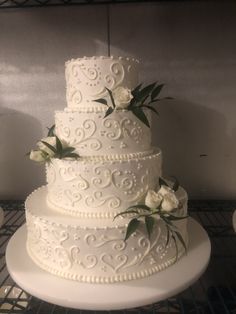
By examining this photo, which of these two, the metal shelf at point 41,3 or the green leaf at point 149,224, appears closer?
the green leaf at point 149,224

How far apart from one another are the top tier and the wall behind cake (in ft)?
1.30

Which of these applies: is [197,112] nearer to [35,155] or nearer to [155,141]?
[155,141]

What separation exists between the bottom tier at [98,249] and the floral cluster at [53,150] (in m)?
0.16

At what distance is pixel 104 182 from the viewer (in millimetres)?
756

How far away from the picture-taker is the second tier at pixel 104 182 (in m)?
0.75

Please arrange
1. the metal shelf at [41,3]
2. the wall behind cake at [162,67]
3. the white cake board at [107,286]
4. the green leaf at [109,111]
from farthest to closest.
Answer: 1. the wall behind cake at [162,67]
2. the metal shelf at [41,3]
3. the green leaf at [109,111]
4. the white cake board at [107,286]

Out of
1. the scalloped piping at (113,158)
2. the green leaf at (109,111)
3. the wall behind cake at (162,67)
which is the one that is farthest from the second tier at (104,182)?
the wall behind cake at (162,67)

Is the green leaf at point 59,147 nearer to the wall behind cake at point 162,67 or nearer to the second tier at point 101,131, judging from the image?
the second tier at point 101,131

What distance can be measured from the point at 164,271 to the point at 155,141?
23.4 inches

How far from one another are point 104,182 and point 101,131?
0.13m

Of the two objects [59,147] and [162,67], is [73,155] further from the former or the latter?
[162,67]

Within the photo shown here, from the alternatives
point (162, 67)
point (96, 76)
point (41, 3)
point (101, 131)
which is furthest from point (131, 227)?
point (41, 3)

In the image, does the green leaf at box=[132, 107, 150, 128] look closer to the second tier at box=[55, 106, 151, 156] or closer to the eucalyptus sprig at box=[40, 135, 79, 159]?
the second tier at box=[55, 106, 151, 156]

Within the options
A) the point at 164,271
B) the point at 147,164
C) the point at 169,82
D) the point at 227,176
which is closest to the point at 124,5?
A: the point at 169,82
